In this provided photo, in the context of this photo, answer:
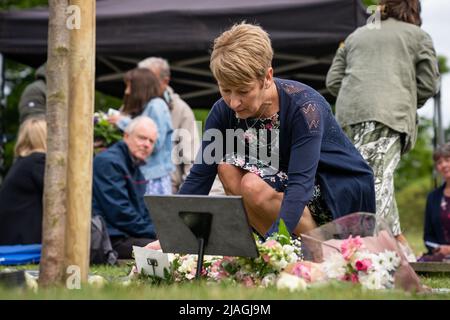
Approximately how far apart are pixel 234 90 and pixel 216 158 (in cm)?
70

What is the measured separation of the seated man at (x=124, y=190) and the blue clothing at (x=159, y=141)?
360mm

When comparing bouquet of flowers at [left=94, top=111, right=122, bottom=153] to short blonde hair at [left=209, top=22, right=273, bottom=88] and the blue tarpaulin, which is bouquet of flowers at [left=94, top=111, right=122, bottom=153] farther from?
short blonde hair at [left=209, top=22, right=273, bottom=88]

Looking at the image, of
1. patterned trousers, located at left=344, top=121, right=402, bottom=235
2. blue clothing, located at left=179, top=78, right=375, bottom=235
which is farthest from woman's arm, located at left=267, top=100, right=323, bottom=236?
patterned trousers, located at left=344, top=121, right=402, bottom=235

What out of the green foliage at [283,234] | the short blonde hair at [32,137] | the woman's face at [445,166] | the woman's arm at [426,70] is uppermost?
the woman's arm at [426,70]

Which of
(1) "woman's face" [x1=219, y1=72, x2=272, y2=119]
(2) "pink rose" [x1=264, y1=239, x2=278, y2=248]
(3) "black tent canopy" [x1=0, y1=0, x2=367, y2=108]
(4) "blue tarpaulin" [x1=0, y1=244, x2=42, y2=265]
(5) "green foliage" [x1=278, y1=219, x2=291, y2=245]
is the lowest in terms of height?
(4) "blue tarpaulin" [x1=0, y1=244, x2=42, y2=265]

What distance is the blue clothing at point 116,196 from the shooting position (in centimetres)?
740

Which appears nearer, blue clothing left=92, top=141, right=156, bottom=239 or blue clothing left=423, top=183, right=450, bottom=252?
blue clothing left=92, top=141, right=156, bottom=239

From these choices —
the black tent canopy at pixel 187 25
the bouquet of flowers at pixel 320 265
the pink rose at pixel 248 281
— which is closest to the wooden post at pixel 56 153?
the bouquet of flowers at pixel 320 265

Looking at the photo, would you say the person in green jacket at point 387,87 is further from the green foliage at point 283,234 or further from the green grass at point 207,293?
the green grass at point 207,293

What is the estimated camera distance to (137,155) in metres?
7.70

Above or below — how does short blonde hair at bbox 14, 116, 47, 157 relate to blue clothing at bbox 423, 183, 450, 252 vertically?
above

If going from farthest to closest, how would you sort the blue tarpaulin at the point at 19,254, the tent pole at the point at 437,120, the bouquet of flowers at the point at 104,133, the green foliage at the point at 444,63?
the green foliage at the point at 444,63
the tent pole at the point at 437,120
the bouquet of flowers at the point at 104,133
the blue tarpaulin at the point at 19,254

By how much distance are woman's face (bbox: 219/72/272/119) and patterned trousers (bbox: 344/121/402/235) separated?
213 centimetres

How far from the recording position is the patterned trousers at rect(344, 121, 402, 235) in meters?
6.09
